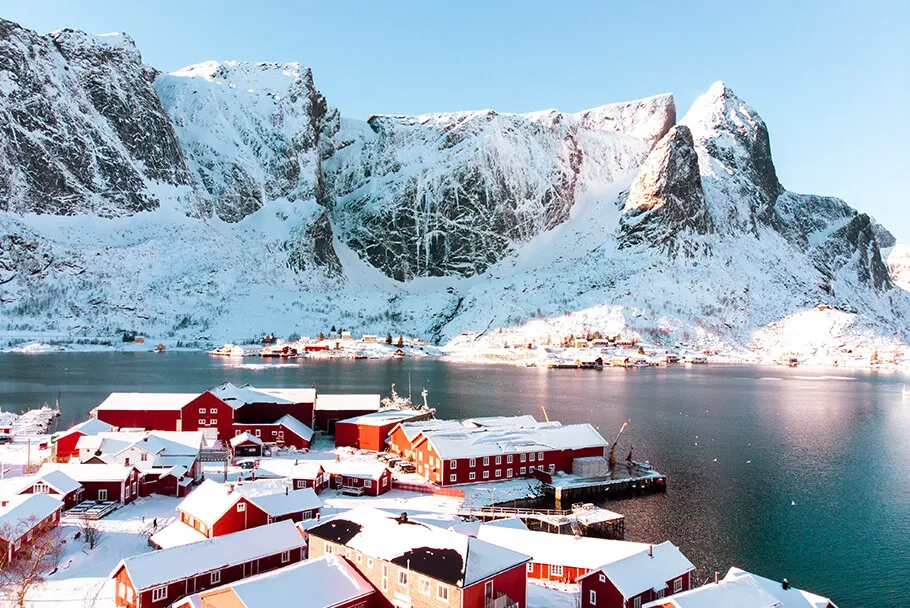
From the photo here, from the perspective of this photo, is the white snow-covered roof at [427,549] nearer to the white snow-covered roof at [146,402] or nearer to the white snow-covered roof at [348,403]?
the white snow-covered roof at [146,402]

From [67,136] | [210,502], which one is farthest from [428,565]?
[67,136]

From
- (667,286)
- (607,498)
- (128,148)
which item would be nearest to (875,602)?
(607,498)

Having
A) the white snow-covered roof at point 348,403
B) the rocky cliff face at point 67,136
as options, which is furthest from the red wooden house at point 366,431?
the rocky cliff face at point 67,136

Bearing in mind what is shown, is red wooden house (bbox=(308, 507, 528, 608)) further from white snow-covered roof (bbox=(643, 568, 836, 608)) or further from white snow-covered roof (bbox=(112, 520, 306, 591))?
white snow-covered roof (bbox=(643, 568, 836, 608))

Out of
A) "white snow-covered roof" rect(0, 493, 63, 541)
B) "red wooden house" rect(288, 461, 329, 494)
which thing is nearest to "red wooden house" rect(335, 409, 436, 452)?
"red wooden house" rect(288, 461, 329, 494)

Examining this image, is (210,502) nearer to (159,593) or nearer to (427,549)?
(159,593)
